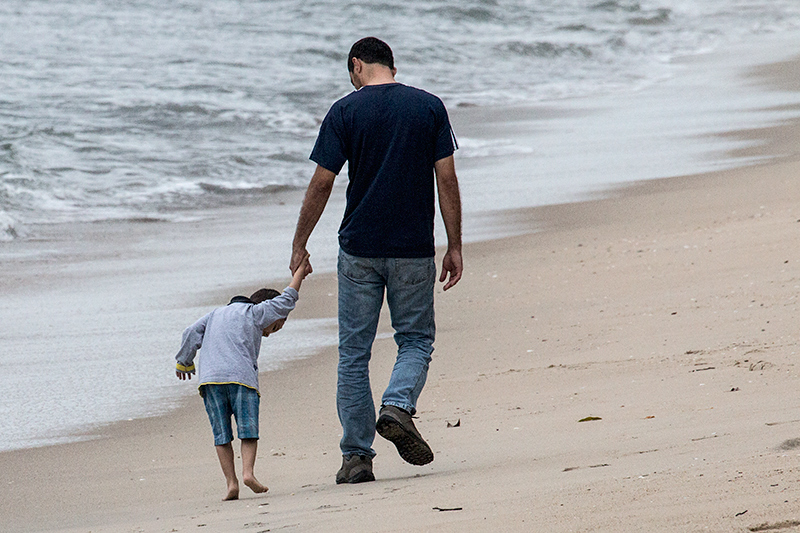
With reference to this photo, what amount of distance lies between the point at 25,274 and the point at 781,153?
820 centimetres

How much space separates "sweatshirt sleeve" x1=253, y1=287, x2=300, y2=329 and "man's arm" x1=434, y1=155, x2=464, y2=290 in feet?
1.95

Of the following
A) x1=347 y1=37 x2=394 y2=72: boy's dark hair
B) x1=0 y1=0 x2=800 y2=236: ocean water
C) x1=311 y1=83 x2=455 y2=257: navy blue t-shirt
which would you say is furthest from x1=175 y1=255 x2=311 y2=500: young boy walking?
x1=0 y1=0 x2=800 y2=236: ocean water

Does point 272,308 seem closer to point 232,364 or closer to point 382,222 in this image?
point 232,364

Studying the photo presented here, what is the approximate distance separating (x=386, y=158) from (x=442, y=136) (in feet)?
0.80

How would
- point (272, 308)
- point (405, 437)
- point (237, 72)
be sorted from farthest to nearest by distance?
point (237, 72) → point (272, 308) → point (405, 437)

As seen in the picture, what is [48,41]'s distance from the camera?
25.5 metres

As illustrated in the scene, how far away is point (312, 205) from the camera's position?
3996 millimetres

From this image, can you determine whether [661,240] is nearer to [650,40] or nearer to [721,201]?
[721,201]

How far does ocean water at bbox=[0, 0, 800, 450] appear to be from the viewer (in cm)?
665

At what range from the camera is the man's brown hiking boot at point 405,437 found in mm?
3756

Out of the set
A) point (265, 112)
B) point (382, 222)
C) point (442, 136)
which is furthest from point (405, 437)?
point (265, 112)

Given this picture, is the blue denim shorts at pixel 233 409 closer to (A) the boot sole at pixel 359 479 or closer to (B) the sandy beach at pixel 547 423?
(B) the sandy beach at pixel 547 423

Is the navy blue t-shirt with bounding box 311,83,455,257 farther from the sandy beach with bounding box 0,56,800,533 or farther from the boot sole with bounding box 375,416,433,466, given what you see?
the sandy beach with bounding box 0,56,800,533

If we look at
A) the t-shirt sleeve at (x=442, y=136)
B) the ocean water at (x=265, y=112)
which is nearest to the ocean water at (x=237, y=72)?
the ocean water at (x=265, y=112)
